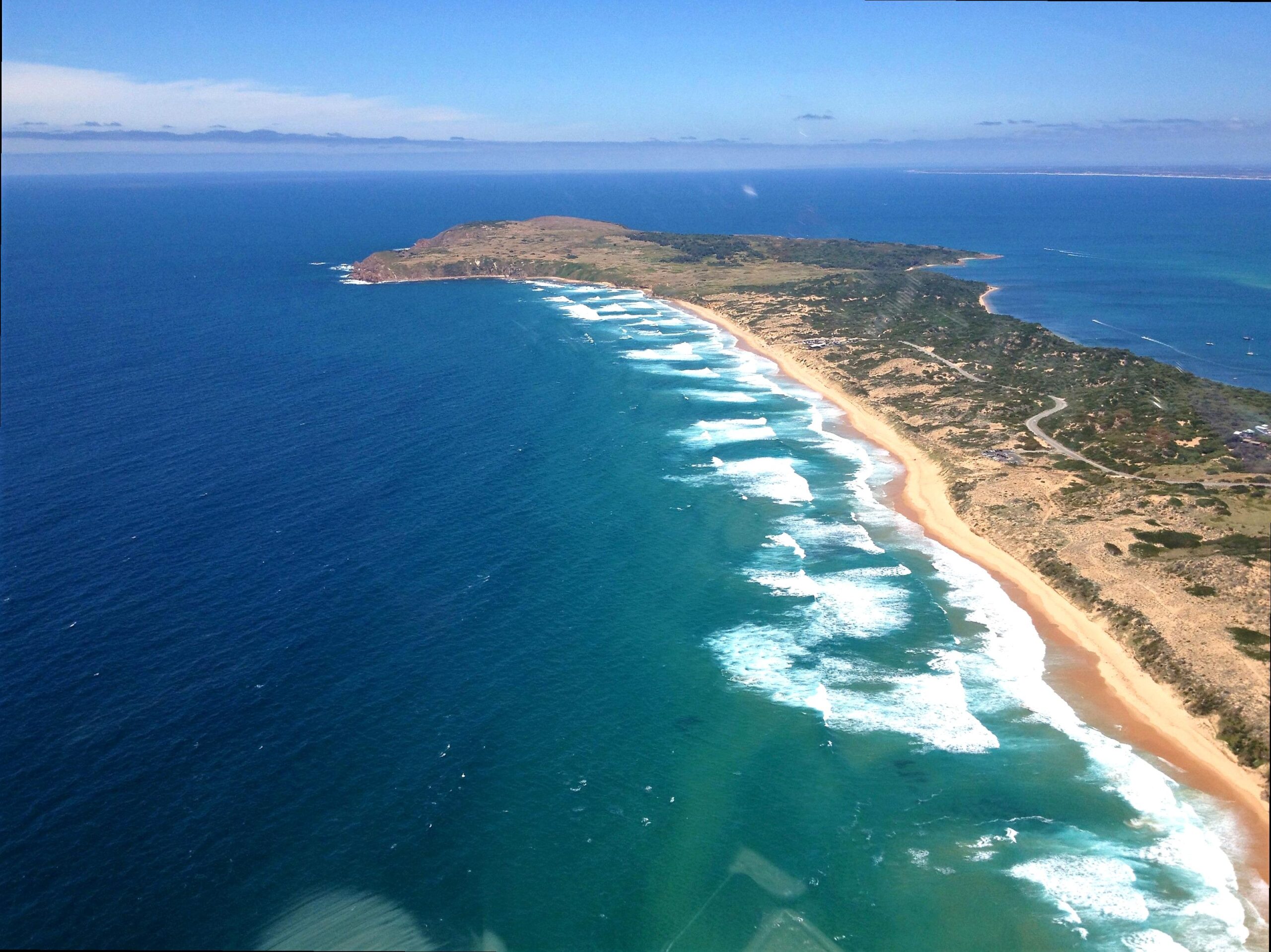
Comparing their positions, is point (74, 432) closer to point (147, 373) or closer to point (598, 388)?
point (147, 373)

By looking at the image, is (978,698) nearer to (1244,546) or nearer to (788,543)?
(788,543)

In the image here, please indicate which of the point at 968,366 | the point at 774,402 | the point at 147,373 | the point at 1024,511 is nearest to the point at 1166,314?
the point at 968,366

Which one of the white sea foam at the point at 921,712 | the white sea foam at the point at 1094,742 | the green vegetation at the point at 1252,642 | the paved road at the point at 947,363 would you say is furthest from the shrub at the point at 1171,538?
the paved road at the point at 947,363

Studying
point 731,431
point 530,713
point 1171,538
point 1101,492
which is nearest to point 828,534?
point 1101,492

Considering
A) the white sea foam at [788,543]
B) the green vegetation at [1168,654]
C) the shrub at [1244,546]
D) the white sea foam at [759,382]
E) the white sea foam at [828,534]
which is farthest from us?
the white sea foam at [759,382]

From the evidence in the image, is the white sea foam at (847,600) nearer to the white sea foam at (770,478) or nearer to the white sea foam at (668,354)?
the white sea foam at (770,478)

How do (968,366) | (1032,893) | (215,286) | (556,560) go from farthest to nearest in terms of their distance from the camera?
(215,286) < (968,366) < (556,560) < (1032,893)

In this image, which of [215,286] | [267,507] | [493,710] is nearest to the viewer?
[493,710]
